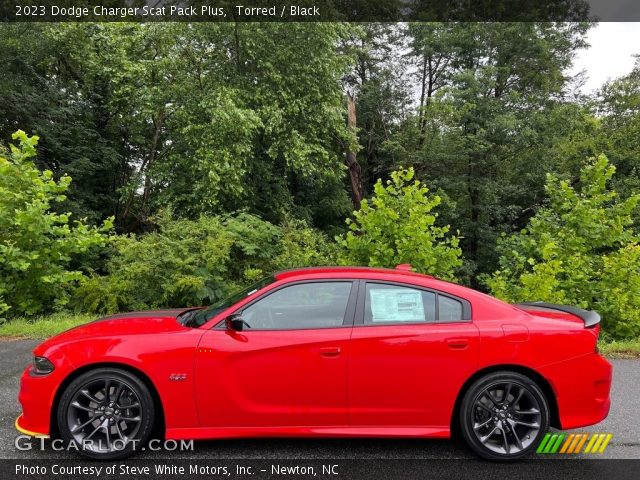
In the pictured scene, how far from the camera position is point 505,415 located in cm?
349

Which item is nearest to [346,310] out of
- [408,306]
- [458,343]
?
[408,306]

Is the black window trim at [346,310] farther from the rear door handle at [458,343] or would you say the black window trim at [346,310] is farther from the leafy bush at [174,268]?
the leafy bush at [174,268]

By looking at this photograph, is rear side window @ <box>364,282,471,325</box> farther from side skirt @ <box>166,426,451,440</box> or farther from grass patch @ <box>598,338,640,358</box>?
grass patch @ <box>598,338,640,358</box>

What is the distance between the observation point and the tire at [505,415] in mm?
3455

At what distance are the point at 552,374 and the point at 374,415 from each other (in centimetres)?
136

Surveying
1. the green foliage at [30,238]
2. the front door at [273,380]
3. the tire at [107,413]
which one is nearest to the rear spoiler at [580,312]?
the front door at [273,380]

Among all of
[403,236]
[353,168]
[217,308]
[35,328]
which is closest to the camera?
[217,308]

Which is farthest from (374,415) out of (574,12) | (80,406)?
(574,12)

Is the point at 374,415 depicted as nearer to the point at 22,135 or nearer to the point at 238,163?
the point at 22,135

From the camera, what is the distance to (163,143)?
1884 cm

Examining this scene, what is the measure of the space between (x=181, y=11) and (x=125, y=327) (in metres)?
12.7

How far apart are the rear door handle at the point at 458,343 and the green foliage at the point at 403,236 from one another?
4964 millimetres

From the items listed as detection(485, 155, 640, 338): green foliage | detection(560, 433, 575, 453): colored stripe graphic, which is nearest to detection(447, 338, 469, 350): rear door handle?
detection(560, 433, 575, 453): colored stripe graphic

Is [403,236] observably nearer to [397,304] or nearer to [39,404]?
[397,304]
